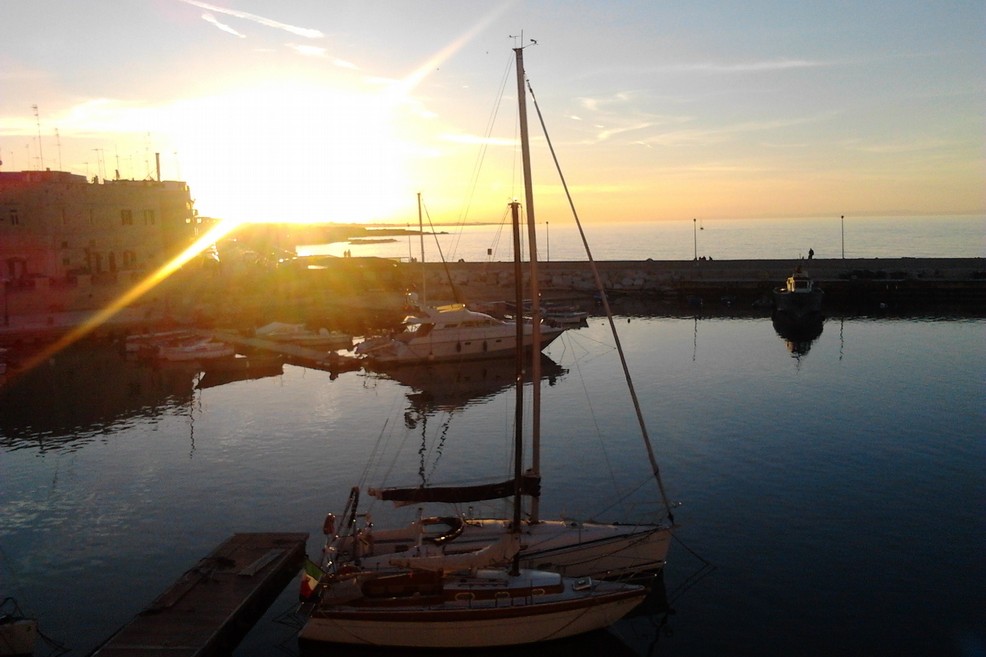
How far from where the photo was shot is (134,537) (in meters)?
25.8

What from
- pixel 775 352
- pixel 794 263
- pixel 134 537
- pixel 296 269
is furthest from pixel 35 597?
pixel 794 263

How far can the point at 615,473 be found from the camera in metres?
31.2

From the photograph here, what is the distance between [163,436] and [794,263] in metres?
83.8

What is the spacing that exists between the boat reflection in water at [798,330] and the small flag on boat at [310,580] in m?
44.5

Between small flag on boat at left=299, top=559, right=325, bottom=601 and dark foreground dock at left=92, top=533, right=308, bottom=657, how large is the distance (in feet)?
5.75

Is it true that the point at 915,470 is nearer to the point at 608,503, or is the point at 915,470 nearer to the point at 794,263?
the point at 608,503

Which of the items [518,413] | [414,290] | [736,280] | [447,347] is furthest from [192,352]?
[736,280]

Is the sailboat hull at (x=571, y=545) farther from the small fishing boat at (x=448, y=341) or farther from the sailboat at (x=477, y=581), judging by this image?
the small fishing boat at (x=448, y=341)

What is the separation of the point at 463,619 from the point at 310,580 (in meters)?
3.58

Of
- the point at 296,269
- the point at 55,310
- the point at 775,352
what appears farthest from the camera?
the point at 296,269

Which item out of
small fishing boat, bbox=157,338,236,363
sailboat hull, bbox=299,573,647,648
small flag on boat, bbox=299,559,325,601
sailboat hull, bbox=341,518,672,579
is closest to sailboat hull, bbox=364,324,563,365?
small fishing boat, bbox=157,338,236,363

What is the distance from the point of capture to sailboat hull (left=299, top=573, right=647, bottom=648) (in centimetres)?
1750

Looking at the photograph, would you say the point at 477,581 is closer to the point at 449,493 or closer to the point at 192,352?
the point at 449,493

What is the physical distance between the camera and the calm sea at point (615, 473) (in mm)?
20469
